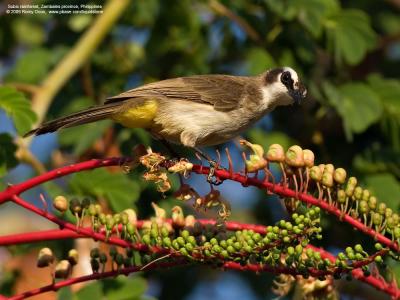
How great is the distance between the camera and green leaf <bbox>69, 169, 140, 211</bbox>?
10.7ft

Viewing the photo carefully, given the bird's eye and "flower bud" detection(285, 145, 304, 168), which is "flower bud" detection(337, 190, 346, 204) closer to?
"flower bud" detection(285, 145, 304, 168)

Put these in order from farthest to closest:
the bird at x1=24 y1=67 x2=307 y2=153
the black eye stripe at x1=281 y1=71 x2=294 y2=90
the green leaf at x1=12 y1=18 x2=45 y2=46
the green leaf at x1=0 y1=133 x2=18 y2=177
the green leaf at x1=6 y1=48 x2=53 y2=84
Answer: the green leaf at x1=12 y1=18 x2=45 y2=46 < the green leaf at x1=6 y1=48 x2=53 y2=84 < the black eye stripe at x1=281 y1=71 x2=294 y2=90 < the bird at x1=24 y1=67 x2=307 y2=153 < the green leaf at x1=0 y1=133 x2=18 y2=177

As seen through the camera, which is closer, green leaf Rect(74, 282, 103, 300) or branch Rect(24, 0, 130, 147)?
green leaf Rect(74, 282, 103, 300)

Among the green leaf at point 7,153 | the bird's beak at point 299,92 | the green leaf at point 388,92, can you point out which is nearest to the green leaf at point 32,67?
the green leaf at point 7,153

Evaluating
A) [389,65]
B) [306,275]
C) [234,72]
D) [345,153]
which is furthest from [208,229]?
[389,65]

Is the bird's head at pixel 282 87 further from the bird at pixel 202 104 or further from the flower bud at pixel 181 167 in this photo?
the flower bud at pixel 181 167

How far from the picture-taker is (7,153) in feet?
10.6

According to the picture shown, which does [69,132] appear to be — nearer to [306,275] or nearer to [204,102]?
[204,102]

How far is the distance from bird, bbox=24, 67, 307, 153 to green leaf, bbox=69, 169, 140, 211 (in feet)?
1.38

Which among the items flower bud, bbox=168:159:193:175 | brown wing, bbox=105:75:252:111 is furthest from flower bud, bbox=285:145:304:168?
brown wing, bbox=105:75:252:111

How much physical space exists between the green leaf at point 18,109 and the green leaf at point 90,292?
653 mm

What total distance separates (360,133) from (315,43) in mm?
547

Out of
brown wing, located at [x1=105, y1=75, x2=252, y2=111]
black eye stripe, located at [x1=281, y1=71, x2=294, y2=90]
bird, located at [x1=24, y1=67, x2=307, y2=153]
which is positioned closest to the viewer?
bird, located at [x1=24, y1=67, x2=307, y2=153]

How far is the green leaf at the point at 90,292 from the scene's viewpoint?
306cm
